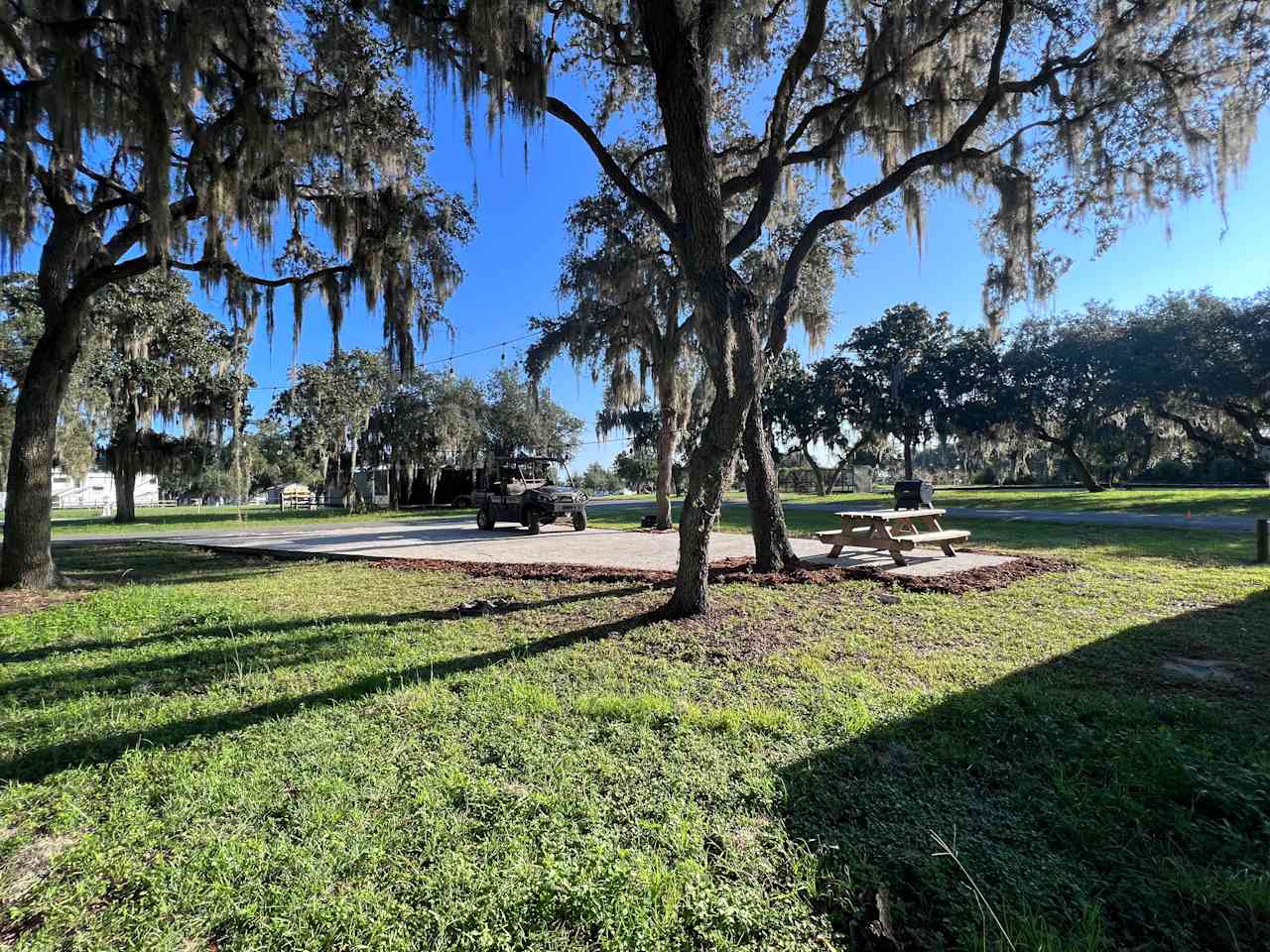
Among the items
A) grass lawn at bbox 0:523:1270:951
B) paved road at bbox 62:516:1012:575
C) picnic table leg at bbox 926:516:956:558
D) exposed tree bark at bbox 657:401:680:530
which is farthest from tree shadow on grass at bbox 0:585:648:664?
exposed tree bark at bbox 657:401:680:530

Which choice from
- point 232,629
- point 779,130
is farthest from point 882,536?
point 232,629

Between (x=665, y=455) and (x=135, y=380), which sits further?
(x=135, y=380)

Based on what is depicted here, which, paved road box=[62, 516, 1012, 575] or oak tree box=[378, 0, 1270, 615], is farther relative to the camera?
paved road box=[62, 516, 1012, 575]

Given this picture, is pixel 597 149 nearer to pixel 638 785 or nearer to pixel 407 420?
pixel 638 785

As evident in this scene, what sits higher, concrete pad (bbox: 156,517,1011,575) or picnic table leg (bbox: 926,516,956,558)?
picnic table leg (bbox: 926,516,956,558)

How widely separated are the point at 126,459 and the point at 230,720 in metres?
24.8

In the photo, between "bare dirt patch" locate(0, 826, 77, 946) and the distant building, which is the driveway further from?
the distant building

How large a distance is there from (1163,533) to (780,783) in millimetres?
12845

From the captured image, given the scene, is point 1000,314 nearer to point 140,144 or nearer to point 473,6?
point 473,6

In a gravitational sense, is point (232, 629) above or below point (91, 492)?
below

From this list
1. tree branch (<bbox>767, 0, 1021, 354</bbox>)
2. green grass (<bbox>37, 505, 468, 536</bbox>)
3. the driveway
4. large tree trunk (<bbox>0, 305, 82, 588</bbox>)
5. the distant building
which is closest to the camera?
large tree trunk (<bbox>0, 305, 82, 588</bbox>)

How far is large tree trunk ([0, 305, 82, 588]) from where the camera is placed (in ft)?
20.2

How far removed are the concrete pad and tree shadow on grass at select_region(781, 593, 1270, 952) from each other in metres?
3.43

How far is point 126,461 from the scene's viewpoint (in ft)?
67.7
